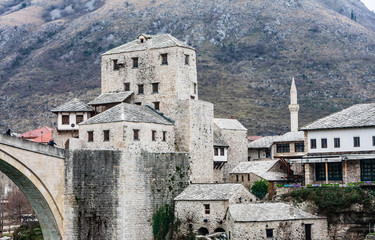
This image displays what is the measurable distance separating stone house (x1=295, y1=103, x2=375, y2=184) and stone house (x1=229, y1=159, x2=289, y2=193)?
3.15 m

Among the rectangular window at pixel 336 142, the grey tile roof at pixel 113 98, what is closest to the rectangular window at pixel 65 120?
the grey tile roof at pixel 113 98

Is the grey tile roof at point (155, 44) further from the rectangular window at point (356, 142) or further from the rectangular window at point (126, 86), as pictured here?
the rectangular window at point (356, 142)

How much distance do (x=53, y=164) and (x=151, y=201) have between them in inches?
346

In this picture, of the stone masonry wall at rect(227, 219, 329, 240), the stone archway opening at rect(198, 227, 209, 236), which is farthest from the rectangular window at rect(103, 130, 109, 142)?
the stone masonry wall at rect(227, 219, 329, 240)

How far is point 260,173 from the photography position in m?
62.7

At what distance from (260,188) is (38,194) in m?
19.1

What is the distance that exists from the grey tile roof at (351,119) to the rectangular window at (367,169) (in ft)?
10.2

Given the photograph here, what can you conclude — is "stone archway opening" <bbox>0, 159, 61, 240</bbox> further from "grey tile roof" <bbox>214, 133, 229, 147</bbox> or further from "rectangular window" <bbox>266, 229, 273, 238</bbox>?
"grey tile roof" <bbox>214, 133, 229, 147</bbox>

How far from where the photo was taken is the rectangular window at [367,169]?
57.1 m

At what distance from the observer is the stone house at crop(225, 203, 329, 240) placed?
5188 cm

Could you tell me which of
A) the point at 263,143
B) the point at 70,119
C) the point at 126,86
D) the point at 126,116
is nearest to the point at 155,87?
the point at 126,86

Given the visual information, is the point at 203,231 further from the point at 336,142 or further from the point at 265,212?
the point at 336,142

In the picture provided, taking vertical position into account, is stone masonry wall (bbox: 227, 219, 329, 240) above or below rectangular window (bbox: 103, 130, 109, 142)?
below

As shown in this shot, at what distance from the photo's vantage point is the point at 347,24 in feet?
581
